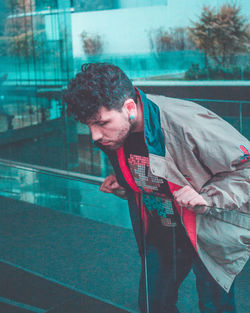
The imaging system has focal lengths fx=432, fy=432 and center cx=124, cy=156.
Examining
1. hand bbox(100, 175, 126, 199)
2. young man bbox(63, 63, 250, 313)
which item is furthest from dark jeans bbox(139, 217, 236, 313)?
hand bbox(100, 175, 126, 199)

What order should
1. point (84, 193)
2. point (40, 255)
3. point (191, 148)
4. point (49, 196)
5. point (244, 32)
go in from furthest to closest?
1. point (244, 32)
2. point (49, 196)
3. point (84, 193)
4. point (40, 255)
5. point (191, 148)

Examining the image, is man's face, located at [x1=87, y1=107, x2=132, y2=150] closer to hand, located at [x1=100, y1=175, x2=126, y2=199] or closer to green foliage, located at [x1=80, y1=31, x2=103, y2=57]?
hand, located at [x1=100, y1=175, x2=126, y2=199]

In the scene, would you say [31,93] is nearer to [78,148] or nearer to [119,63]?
[78,148]

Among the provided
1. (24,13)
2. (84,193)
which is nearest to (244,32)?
(84,193)

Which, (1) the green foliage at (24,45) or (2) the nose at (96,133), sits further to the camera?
(1) the green foliage at (24,45)

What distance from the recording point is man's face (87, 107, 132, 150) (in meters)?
1.65

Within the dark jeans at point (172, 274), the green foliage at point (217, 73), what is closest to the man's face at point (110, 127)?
the dark jeans at point (172, 274)

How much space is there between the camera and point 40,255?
2.74 m

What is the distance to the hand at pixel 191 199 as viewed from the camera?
1.59m

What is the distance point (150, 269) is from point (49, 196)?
328 cm

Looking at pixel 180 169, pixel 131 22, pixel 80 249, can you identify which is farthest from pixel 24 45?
pixel 180 169

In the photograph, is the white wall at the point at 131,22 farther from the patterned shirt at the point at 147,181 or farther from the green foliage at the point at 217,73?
the patterned shirt at the point at 147,181

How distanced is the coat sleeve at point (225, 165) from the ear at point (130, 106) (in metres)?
0.26

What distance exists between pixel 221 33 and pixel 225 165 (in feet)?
15.1
